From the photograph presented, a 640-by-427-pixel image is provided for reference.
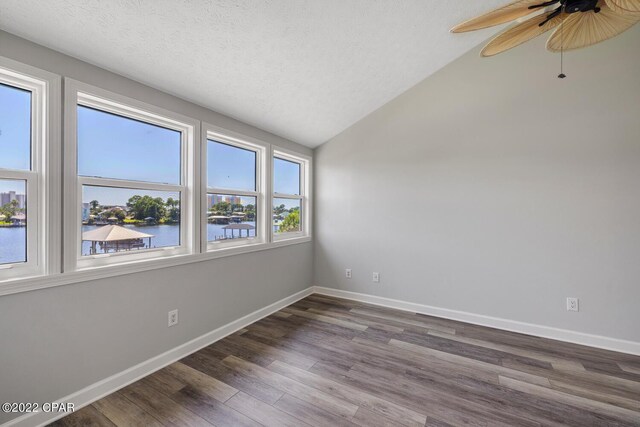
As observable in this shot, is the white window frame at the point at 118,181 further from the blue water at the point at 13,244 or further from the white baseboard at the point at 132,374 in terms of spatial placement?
the white baseboard at the point at 132,374

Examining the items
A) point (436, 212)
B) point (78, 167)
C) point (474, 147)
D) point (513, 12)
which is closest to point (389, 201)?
point (436, 212)

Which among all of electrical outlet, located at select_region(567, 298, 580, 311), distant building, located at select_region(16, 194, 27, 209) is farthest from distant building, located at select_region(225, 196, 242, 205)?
electrical outlet, located at select_region(567, 298, 580, 311)

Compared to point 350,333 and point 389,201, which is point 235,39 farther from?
point 350,333

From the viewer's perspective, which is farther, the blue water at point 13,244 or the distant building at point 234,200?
the distant building at point 234,200

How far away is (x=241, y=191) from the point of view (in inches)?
122

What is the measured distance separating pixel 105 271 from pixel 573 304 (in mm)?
4023

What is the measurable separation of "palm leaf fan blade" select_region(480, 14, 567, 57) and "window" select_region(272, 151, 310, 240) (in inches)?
98.0

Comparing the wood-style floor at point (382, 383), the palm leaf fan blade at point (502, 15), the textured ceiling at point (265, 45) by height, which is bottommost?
the wood-style floor at point (382, 383)

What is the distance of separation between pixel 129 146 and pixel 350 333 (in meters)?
2.61

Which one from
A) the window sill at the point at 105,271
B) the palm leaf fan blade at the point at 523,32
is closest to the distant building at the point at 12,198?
the window sill at the point at 105,271

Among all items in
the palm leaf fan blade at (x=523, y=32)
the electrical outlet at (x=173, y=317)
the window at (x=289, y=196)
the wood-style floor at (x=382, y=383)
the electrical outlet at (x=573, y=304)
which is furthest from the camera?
the window at (x=289, y=196)

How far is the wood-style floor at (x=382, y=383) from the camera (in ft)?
5.57

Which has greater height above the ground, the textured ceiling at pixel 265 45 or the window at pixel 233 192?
the textured ceiling at pixel 265 45

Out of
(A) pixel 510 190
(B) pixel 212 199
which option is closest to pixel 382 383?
(B) pixel 212 199
